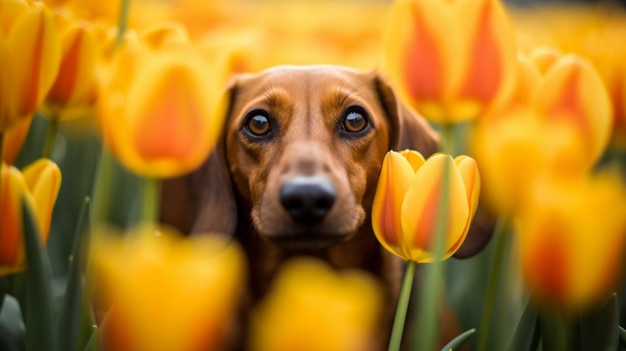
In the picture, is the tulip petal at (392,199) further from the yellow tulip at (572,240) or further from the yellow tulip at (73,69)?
the yellow tulip at (73,69)

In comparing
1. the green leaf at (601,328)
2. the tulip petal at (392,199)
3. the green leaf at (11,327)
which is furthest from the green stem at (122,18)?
the green leaf at (601,328)

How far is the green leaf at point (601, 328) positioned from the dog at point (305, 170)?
52 cm

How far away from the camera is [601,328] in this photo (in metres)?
1.12

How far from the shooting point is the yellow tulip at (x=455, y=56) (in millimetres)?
1240

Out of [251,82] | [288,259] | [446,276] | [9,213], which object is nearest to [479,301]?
[446,276]

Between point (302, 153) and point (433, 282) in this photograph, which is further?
point (302, 153)

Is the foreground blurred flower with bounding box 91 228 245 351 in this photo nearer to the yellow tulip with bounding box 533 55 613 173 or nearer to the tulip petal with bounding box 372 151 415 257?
the tulip petal with bounding box 372 151 415 257

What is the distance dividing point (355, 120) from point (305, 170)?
36 cm

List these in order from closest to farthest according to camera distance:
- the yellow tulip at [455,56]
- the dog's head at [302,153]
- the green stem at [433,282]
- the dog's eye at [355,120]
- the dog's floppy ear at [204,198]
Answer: the green stem at [433,282], the yellow tulip at [455,56], the dog's head at [302,153], the dog's eye at [355,120], the dog's floppy ear at [204,198]

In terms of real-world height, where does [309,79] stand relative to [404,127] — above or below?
above

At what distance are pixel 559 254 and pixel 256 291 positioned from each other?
4.22 ft

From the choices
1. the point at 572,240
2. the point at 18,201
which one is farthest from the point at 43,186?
the point at 572,240

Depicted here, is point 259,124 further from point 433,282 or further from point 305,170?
point 433,282

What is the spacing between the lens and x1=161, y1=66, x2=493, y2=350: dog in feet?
5.23
